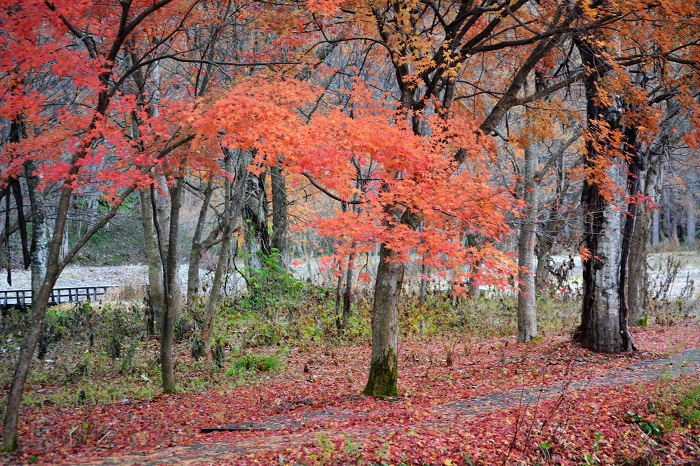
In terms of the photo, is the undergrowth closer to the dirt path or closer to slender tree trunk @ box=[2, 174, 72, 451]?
slender tree trunk @ box=[2, 174, 72, 451]

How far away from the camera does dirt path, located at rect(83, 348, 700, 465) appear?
606cm

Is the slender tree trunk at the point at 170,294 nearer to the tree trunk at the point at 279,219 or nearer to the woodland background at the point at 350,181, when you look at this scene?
the woodland background at the point at 350,181

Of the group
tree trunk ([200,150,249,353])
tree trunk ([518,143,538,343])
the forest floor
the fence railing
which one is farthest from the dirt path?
the fence railing

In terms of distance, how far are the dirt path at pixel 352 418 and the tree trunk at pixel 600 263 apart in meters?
0.91

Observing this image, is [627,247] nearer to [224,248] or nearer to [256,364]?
[256,364]

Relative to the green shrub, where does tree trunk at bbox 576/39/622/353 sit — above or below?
above

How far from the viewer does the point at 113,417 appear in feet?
27.1

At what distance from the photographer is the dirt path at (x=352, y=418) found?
6.06m

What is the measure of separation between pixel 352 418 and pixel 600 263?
5665 millimetres

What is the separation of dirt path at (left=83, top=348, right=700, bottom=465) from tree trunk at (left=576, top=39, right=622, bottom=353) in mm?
905

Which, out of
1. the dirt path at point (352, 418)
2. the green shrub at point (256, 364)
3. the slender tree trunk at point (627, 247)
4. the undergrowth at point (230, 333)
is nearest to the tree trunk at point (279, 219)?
the undergrowth at point (230, 333)

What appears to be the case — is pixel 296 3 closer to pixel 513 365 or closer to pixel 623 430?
pixel 513 365

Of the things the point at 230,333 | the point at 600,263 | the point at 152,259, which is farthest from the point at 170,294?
the point at 600,263

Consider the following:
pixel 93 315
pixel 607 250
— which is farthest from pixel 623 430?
pixel 93 315
